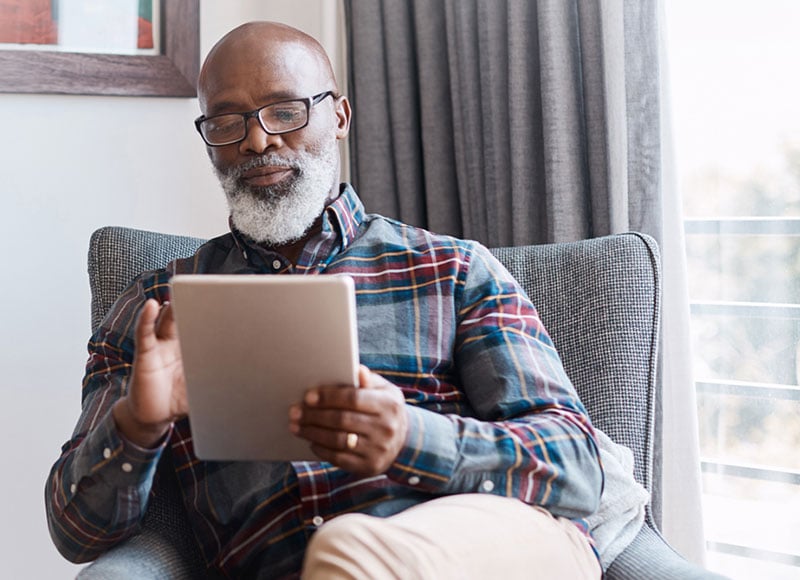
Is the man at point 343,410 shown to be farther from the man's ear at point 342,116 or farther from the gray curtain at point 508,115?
the gray curtain at point 508,115

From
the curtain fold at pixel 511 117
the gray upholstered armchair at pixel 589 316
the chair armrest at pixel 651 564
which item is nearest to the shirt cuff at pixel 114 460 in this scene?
the gray upholstered armchair at pixel 589 316

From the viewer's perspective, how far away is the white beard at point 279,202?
4.57 feet

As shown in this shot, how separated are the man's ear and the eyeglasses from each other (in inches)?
3.7

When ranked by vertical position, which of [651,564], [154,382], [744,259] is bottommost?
[651,564]

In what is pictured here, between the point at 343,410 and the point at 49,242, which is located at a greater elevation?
the point at 49,242

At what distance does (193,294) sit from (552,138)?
1006 mm

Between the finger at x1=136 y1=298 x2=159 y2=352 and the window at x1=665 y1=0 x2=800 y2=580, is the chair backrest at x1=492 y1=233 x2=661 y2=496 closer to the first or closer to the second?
the window at x1=665 y1=0 x2=800 y2=580

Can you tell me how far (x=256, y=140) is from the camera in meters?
1.39

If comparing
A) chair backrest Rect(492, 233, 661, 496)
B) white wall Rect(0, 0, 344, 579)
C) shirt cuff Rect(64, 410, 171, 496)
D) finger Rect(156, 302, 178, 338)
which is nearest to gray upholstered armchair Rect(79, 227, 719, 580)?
chair backrest Rect(492, 233, 661, 496)

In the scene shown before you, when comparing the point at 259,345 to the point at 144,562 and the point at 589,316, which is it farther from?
the point at 589,316

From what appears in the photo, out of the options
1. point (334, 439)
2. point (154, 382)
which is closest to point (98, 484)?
point (154, 382)

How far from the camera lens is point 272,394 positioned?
0.99 metres

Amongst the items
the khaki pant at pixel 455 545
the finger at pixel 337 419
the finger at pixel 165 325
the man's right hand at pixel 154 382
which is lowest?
the khaki pant at pixel 455 545

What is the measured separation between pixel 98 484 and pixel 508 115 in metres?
1.07
